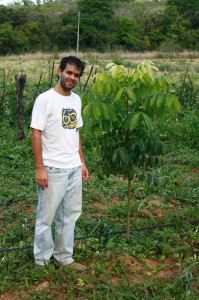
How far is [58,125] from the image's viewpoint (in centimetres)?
353

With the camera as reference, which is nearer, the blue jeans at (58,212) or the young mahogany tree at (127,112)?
the blue jeans at (58,212)

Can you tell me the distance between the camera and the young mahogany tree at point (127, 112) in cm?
384

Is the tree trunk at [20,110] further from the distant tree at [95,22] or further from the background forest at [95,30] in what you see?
the distant tree at [95,22]

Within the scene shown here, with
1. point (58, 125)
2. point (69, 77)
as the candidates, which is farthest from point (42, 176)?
point (69, 77)

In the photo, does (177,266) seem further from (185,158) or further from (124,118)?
(185,158)

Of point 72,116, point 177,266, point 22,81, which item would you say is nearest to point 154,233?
point 177,266

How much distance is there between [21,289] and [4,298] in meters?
0.15

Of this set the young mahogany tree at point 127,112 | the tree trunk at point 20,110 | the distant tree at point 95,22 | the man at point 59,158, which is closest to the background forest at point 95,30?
the distant tree at point 95,22

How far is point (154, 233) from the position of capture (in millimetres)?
4688

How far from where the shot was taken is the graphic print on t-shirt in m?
3.55

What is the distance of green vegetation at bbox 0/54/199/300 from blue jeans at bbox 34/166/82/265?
164 millimetres

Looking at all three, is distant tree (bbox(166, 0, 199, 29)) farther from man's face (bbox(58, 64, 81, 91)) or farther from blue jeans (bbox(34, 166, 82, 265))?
blue jeans (bbox(34, 166, 82, 265))

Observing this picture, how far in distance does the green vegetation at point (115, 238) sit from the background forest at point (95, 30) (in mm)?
35175

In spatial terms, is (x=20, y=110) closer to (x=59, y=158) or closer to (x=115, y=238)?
(x=115, y=238)
